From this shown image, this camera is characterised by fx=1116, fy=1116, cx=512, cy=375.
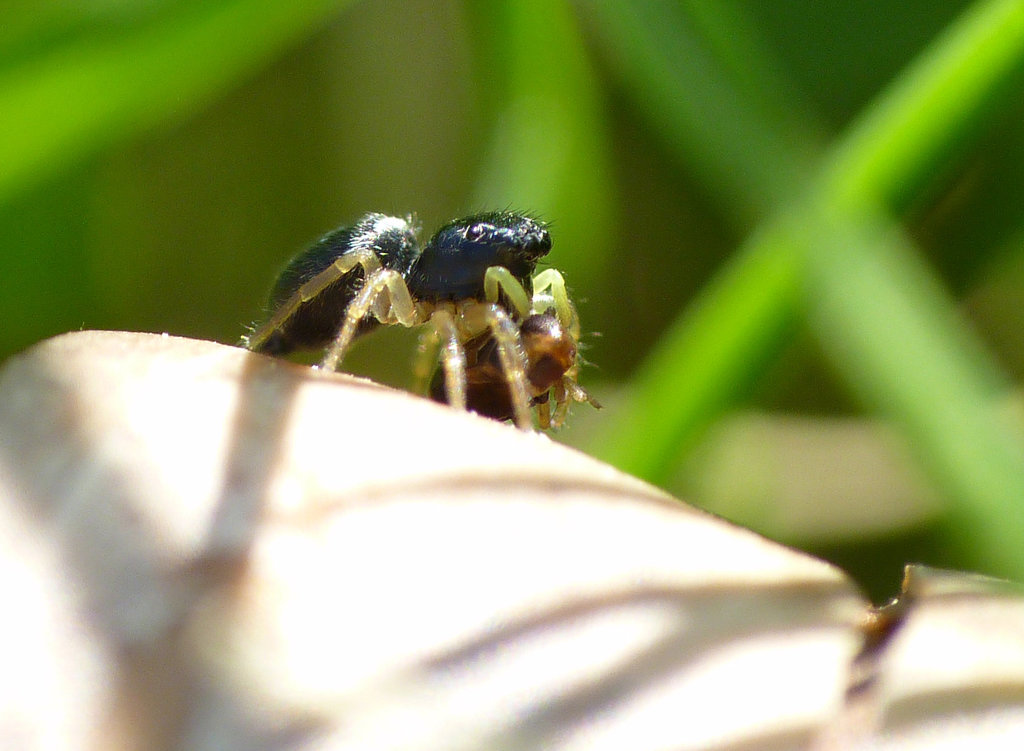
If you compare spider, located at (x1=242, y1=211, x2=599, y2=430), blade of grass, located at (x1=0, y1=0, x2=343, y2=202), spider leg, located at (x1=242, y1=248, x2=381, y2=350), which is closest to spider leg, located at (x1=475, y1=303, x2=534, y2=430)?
spider, located at (x1=242, y1=211, x2=599, y2=430)

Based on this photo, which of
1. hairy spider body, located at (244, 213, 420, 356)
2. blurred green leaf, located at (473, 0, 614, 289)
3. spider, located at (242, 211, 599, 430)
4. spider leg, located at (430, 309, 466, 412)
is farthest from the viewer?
blurred green leaf, located at (473, 0, 614, 289)

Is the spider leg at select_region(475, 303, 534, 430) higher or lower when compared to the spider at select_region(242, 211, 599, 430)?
lower

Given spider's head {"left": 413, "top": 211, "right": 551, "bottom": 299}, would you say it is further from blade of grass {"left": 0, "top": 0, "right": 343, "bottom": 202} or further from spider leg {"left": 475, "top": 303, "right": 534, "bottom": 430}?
blade of grass {"left": 0, "top": 0, "right": 343, "bottom": 202}

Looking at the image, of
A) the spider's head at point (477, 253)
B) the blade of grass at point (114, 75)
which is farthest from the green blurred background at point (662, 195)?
the spider's head at point (477, 253)

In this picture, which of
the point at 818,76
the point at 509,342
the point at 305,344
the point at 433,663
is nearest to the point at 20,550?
the point at 433,663

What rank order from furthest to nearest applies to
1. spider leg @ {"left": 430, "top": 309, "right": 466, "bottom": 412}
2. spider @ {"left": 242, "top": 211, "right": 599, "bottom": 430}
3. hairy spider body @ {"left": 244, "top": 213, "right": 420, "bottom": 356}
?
hairy spider body @ {"left": 244, "top": 213, "right": 420, "bottom": 356} < spider @ {"left": 242, "top": 211, "right": 599, "bottom": 430} < spider leg @ {"left": 430, "top": 309, "right": 466, "bottom": 412}

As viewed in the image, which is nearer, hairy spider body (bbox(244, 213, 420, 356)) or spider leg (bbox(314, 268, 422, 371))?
spider leg (bbox(314, 268, 422, 371))

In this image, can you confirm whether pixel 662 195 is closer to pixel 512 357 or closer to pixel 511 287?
pixel 511 287

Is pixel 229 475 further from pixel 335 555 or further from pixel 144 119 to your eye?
pixel 144 119
